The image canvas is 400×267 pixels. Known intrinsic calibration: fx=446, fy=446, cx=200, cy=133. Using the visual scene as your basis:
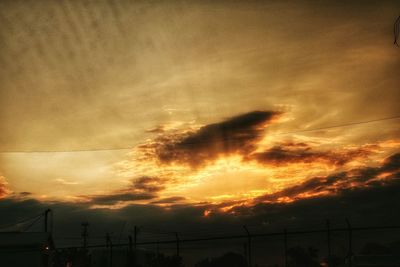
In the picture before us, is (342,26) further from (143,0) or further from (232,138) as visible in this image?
(232,138)

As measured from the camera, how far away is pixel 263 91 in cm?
1271

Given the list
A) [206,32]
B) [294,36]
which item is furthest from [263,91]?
[206,32]

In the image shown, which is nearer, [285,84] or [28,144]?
[285,84]

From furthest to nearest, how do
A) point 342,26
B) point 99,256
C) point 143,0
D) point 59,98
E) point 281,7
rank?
point 99,256
point 59,98
point 342,26
point 281,7
point 143,0

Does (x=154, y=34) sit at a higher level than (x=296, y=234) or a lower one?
higher

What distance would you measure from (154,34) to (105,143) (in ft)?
19.9

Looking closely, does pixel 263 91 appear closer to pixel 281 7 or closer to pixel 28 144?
pixel 281 7

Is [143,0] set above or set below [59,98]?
above

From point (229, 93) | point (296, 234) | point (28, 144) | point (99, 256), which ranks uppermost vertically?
point (229, 93)

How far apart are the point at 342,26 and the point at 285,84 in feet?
8.32

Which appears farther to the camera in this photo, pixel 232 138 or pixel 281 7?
pixel 232 138

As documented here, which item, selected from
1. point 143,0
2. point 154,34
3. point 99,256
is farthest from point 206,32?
point 99,256

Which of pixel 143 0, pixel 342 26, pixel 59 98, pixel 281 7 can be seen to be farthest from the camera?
pixel 59 98

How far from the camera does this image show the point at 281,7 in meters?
9.43
